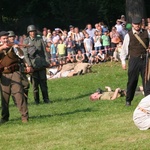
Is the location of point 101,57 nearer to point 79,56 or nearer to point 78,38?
point 79,56

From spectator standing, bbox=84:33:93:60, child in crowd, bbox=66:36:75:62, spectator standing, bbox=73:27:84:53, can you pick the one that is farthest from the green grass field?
spectator standing, bbox=73:27:84:53

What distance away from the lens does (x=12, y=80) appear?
1401 centimetres

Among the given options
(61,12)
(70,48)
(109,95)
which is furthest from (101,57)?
(61,12)

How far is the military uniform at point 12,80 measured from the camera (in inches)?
548

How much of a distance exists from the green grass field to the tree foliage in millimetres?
17758

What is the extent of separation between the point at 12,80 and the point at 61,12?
1007 inches

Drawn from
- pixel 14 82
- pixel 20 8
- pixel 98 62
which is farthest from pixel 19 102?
pixel 20 8

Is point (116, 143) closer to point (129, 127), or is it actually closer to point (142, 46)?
point (129, 127)

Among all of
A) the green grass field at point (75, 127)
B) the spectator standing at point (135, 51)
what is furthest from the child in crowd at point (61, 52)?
the spectator standing at point (135, 51)

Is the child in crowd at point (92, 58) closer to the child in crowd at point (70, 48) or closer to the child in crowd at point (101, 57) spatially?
the child in crowd at point (101, 57)

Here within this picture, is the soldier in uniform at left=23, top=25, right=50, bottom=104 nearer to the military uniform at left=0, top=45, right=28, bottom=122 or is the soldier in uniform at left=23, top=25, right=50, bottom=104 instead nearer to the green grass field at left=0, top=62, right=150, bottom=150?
A: the green grass field at left=0, top=62, right=150, bottom=150

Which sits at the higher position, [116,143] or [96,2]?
[96,2]

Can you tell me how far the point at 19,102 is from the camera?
1393 centimetres

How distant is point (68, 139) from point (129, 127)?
1332 millimetres
